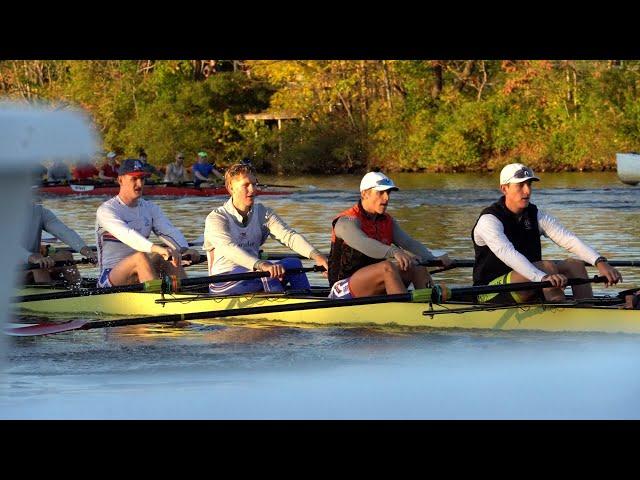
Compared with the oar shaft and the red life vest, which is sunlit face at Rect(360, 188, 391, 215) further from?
the oar shaft

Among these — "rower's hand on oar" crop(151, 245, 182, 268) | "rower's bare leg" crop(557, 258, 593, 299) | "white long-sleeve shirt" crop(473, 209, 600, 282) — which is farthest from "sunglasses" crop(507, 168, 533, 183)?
"rower's hand on oar" crop(151, 245, 182, 268)

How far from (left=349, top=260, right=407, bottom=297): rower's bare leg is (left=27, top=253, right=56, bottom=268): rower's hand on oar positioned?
2669 mm

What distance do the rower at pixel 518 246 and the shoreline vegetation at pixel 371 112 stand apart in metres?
29.6

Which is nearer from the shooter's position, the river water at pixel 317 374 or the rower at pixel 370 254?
the river water at pixel 317 374

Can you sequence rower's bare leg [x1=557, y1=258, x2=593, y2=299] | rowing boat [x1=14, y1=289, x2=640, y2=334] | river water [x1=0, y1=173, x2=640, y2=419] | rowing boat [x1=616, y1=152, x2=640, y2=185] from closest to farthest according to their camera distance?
river water [x1=0, y1=173, x2=640, y2=419], rowing boat [x1=14, y1=289, x2=640, y2=334], rower's bare leg [x1=557, y1=258, x2=593, y2=299], rowing boat [x1=616, y1=152, x2=640, y2=185]

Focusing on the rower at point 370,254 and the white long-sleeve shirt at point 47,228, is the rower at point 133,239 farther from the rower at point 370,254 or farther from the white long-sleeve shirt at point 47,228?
the rower at point 370,254

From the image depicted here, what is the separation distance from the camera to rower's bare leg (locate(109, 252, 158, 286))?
27.9 ft

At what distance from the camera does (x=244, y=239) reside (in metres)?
8.46

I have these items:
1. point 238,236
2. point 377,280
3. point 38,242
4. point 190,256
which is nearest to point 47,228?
point 38,242

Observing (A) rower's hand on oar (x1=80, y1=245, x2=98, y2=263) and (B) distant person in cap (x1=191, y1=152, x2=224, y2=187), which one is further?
(B) distant person in cap (x1=191, y1=152, x2=224, y2=187)

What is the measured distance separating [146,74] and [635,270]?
3554cm

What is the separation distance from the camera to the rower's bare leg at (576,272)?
23.8 ft

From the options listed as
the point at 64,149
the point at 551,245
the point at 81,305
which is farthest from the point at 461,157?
the point at 64,149

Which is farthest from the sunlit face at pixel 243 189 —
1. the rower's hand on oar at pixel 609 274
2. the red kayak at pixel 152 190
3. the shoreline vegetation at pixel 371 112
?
the shoreline vegetation at pixel 371 112
